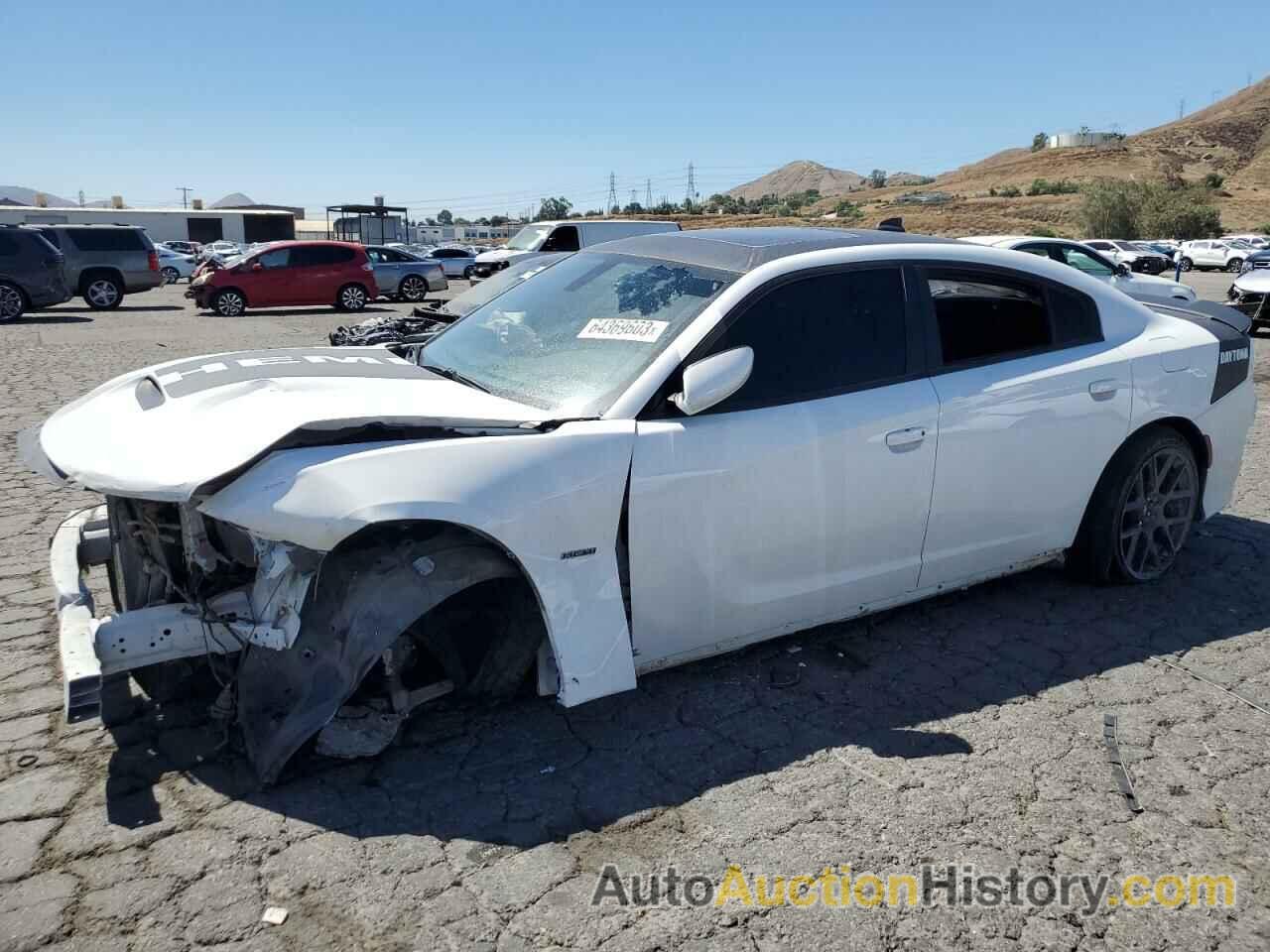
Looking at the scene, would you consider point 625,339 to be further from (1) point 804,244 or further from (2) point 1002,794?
(2) point 1002,794

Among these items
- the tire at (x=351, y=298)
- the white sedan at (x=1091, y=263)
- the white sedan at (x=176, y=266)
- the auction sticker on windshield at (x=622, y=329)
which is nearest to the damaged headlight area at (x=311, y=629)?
the auction sticker on windshield at (x=622, y=329)

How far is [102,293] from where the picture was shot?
21578 mm

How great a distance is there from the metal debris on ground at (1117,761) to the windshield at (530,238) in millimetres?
16762

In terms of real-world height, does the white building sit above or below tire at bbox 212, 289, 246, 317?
above

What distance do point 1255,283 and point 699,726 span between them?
14079 mm

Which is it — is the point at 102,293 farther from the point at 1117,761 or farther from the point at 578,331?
the point at 1117,761

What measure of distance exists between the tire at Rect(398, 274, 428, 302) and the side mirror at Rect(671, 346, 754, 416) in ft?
73.3

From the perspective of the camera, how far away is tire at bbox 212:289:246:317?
67.7 ft

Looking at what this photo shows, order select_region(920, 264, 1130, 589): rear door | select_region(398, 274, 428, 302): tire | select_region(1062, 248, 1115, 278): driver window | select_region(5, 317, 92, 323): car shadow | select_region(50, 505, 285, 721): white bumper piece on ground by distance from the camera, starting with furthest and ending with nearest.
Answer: select_region(398, 274, 428, 302): tire < select_region(5, 317, 92, 323): car shadow < select_region(1062, 248, 1115, 278): driver window < select_region(920, 264, 1130, 589): rear door < select_region(50, 505, 285, 721): white bumper piece on ground

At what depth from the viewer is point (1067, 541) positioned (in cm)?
444

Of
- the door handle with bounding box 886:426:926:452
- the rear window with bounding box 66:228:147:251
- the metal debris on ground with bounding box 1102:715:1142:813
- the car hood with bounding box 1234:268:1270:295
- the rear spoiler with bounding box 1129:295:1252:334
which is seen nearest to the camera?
the metal debris on ground with bounding box 1102:715:1142:813

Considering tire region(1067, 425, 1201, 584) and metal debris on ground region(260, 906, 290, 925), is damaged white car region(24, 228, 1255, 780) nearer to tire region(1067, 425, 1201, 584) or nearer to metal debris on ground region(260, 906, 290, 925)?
tire region(1067, 425, 1201, 584)

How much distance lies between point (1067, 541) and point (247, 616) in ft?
11.3

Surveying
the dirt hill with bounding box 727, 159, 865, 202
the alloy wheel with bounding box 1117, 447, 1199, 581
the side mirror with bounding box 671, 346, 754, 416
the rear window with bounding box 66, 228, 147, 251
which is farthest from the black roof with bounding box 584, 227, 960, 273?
the dirt hill with bounding box 727, 159, 865, 202
